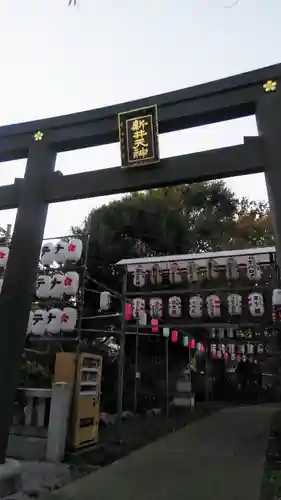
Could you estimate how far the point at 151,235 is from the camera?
14.8m

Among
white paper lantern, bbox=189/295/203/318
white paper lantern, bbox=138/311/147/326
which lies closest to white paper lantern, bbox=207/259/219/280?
white paper lantern, bbox=189/295/203/318

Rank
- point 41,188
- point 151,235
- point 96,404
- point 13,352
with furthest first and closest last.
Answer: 1. point 151,235
2. point 96,404
3. point 41,188
4. point 13,352

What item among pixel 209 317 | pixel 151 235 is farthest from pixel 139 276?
pixel 151 235

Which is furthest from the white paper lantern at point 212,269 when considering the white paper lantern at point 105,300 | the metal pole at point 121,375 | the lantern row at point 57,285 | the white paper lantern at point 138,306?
the lantern row at point 57,285

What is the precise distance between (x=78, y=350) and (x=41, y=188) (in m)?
3.34

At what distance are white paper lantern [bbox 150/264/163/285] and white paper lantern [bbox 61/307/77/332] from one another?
11.5 ft

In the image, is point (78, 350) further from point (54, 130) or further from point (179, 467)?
point (54, 130)

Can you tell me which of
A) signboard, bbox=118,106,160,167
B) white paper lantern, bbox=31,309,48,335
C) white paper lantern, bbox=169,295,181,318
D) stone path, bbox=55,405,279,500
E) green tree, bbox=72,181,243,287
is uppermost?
green tree, bbox=72,181,243,287

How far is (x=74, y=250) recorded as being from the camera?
7520 mm

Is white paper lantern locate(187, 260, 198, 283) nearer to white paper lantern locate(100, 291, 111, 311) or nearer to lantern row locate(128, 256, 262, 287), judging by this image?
lantern row locate(128, 256, 262, 287)

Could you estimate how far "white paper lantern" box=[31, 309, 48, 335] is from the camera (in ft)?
24.0

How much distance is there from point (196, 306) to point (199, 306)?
3.1 inches

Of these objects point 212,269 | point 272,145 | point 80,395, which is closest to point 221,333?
point 212,269

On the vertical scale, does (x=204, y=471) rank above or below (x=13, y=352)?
below
